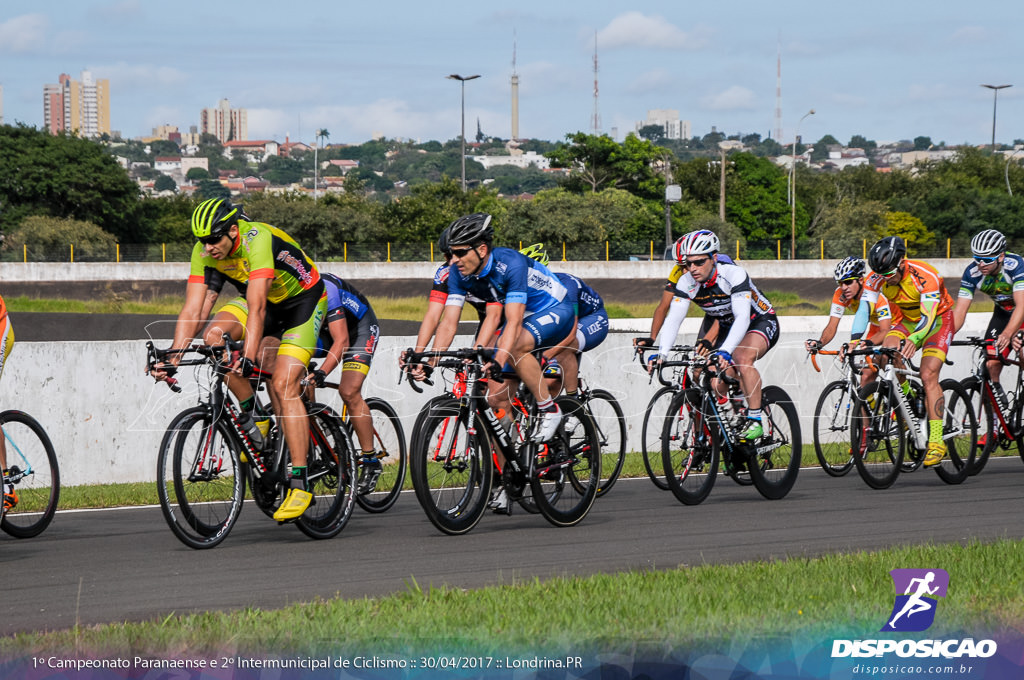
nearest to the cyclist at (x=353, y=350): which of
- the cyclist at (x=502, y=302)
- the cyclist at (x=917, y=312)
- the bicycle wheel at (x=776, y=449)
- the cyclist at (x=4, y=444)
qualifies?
the cyclist at (x=502, y=302)

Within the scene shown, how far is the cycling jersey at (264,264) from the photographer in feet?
25.1

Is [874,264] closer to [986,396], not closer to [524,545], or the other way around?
[986,396]

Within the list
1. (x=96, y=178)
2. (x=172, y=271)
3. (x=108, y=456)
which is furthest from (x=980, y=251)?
(x=96, y=178)

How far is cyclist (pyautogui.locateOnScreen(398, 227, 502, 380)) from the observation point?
8.00 m

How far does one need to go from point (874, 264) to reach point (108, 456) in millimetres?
7478

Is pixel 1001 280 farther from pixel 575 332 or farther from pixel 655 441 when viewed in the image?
pixel 575 332

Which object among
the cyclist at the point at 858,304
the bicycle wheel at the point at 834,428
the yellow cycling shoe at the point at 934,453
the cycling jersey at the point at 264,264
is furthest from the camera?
the cyclist at the point at 858,304

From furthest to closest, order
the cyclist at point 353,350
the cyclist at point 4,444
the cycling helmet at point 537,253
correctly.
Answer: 1. the cycling helmet at point 537,253
2. the cyclist at point 353,350
3. the cyclist at point 4,444

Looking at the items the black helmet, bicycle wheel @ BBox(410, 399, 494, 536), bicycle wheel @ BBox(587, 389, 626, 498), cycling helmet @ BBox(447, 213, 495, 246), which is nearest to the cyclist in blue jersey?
cycling helmet @ BBox(447, 213, 495, 246)

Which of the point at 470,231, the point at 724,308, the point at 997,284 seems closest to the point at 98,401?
the point at 470,231

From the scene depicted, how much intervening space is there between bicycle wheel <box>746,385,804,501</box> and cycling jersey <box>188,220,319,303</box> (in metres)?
3.77

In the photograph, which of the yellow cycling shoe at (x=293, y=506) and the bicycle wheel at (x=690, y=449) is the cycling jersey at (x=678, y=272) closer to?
the bicycle wheel at (x=690, y=449)

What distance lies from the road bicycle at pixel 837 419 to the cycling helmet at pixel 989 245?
5.22ft

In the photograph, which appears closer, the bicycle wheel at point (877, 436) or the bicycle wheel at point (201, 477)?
the bicycle wheel at point (201, 477)
